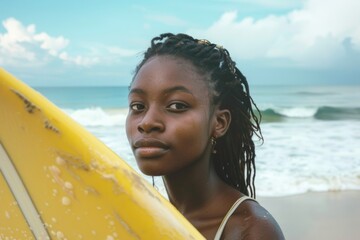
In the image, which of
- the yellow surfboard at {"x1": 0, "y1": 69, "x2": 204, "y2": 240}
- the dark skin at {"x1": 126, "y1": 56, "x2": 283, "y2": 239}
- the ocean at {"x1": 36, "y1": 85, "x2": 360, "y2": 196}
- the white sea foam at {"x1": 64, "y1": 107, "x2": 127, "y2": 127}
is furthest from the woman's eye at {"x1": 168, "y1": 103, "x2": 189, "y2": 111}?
the white sea foam at {"x1": 64, "y1": 107, "x2": 127, "y2": 127}

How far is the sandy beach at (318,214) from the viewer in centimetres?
520

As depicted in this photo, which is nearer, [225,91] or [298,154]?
[225,91]

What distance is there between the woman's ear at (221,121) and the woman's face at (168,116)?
0.08 meters

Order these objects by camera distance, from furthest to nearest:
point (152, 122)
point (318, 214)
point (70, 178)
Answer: point (318, 214)
point (152, 122)
point (70, 178)

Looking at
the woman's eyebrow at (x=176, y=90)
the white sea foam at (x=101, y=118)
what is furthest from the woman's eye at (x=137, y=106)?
the white sea foam at (x=101, y=118)

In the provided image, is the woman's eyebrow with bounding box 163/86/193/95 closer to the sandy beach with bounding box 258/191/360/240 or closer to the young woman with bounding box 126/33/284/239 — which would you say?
the young woman with bounding box 126/33/284/239

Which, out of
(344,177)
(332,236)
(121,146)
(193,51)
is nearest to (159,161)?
(193,51)

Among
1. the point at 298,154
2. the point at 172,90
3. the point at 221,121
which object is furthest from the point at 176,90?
the point at 298,154

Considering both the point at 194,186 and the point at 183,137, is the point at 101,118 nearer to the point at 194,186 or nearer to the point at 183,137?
the point at 194,186

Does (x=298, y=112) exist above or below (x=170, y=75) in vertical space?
above

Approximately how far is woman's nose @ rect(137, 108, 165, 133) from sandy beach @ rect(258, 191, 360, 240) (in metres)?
3.99

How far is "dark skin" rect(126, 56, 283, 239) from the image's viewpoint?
1483 mm

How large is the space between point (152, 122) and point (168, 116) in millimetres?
50

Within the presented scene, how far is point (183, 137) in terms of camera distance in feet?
4.89
